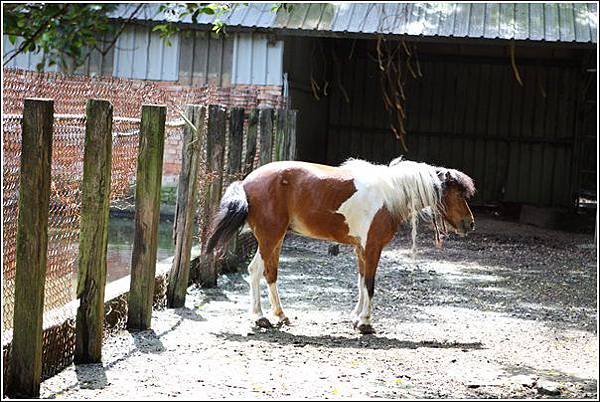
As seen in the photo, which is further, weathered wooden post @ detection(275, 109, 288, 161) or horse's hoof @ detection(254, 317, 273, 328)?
weathered wooden post @ detection(275, 109, 288, 161)

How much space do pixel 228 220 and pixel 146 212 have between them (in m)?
0.86

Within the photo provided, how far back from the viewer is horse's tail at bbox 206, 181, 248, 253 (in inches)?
273

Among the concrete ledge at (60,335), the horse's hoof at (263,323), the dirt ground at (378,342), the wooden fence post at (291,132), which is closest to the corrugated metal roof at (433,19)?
the wooden fence post at (291,132)

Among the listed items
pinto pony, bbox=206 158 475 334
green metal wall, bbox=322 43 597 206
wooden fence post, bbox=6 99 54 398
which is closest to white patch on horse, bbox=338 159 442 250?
pinto pony, bbox=206 158 475 334

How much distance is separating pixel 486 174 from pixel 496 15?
20.0ft

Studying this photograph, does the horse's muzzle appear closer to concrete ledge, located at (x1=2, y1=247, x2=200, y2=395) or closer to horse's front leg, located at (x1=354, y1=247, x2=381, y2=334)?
horse's front leg, located at (x1=354, y1=247, x2=381, y2=334)

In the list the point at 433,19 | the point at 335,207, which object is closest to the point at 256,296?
the point at 335,207

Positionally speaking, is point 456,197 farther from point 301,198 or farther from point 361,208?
point 301,198

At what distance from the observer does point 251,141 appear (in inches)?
404

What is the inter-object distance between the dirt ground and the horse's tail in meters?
0.64

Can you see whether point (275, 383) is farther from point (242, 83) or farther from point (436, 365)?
point (242, 83)

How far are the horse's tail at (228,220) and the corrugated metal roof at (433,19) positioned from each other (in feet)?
22.8

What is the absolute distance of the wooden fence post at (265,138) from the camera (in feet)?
34.0

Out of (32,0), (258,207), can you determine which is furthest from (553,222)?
(258,207)
